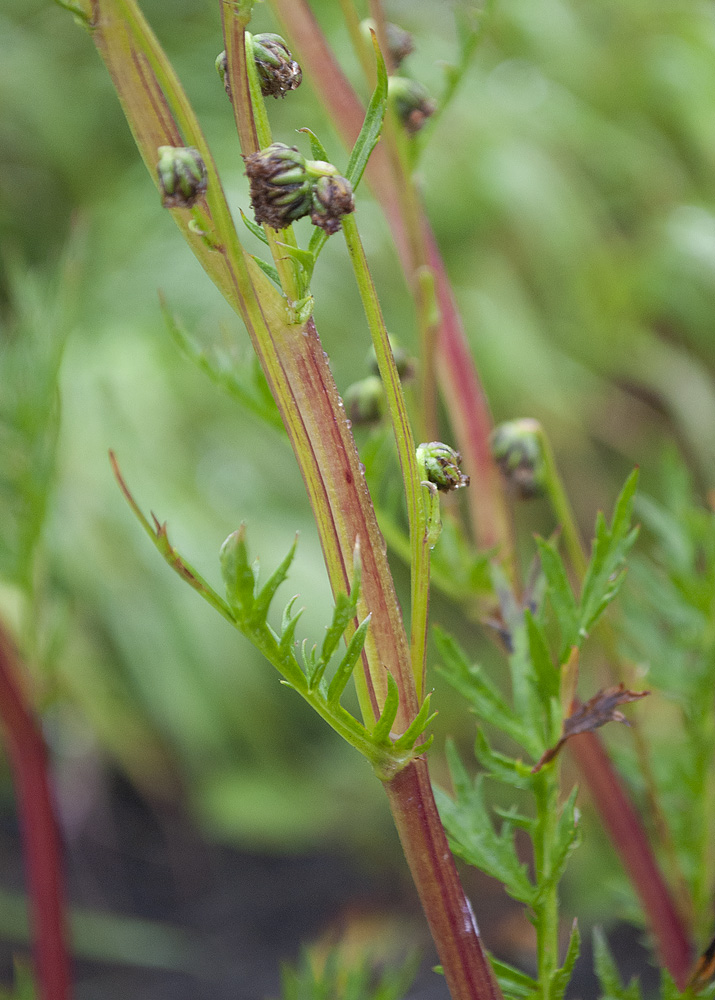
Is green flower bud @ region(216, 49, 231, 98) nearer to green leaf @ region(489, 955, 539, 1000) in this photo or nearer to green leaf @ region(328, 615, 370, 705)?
green leaf @ region(328, 615, 370, 705)

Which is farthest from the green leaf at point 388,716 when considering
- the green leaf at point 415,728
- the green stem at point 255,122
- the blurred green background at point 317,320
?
the blurred green background at point 317,320

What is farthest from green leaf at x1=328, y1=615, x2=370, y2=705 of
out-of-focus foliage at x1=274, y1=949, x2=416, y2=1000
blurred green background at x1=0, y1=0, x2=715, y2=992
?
blurred green background at x1=0, y1=0, x2=715, y2=992

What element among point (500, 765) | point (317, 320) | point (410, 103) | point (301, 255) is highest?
point (317, 320)

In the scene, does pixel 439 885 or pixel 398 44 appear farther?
pixel 398 44

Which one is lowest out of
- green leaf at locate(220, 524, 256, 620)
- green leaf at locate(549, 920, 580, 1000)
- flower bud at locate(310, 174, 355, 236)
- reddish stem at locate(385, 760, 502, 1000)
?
green leaf at locate(549, 920, 580, 1000)

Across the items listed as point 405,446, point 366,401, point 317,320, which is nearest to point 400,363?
point 366,401

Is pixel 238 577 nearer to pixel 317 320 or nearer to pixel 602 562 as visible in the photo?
pixel 602 562
